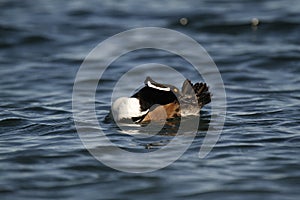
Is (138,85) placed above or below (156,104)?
above

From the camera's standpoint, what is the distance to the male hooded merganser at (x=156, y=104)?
10.1 metres

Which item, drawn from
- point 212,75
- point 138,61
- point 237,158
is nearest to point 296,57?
point 212,75

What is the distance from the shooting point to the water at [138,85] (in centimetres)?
798

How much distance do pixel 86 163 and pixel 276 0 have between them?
38.1ft

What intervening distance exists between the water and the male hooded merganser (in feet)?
0.93

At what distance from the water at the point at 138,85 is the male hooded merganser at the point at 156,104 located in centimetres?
28

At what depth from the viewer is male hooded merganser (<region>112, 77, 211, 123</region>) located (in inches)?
399

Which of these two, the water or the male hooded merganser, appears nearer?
the water

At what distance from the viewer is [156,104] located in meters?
10.3

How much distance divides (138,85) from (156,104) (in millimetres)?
2831

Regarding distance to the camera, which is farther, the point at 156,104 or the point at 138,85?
the point at 138,85

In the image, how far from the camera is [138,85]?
13.1 metres

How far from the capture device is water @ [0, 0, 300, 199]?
7.98 m

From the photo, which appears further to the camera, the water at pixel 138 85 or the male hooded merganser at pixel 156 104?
the male hooded merganser at pixel 156 104
